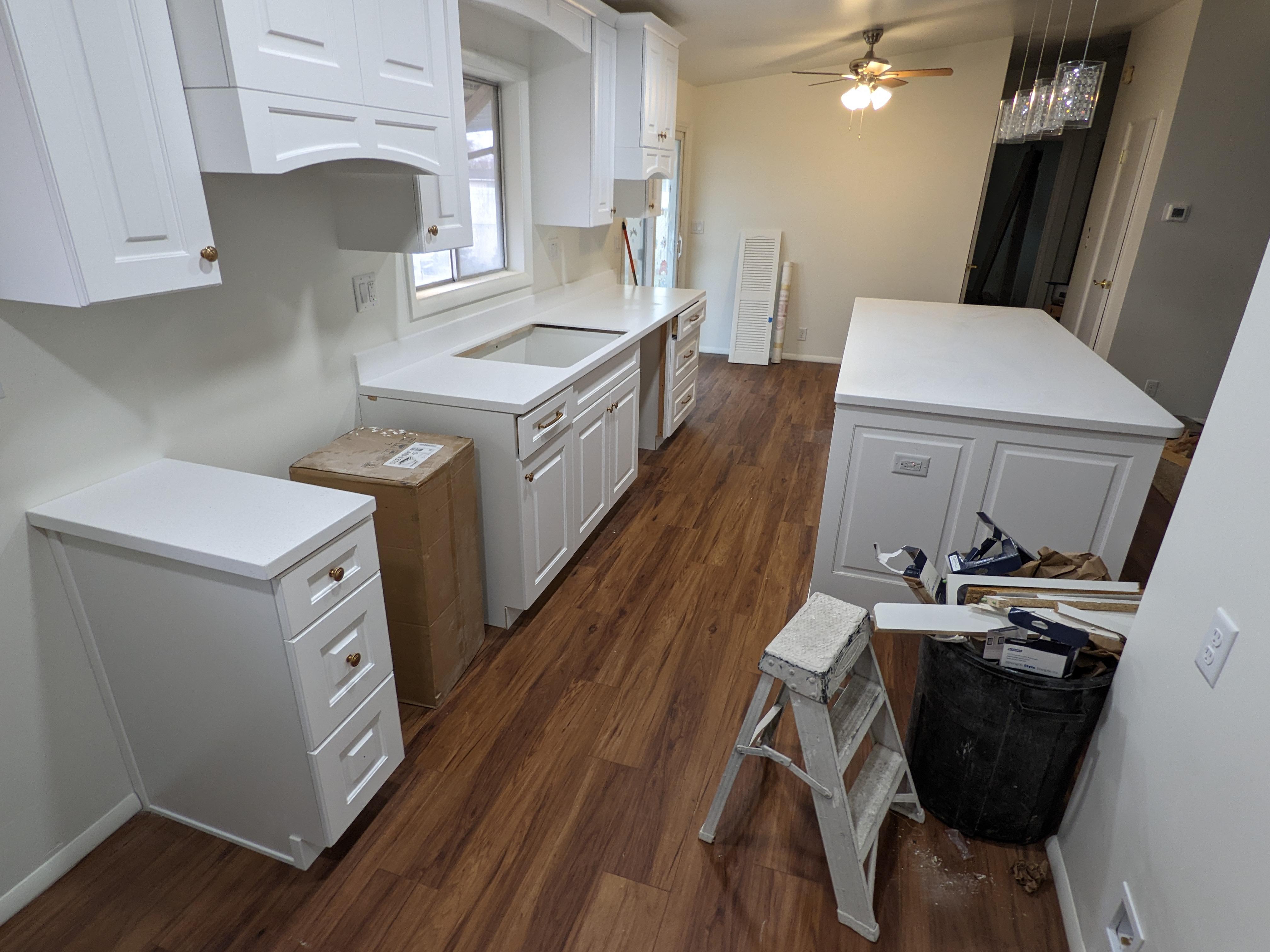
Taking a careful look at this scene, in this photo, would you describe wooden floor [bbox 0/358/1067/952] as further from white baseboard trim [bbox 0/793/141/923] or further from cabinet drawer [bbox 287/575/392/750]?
cabinet drawer [bbox 287/575/392/750]

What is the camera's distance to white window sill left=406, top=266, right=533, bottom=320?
8.79ft

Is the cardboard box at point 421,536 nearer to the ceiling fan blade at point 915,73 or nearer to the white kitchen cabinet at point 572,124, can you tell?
the white kitchen cabinet at point 572,124

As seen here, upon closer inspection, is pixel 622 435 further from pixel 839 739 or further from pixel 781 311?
pixel 781 311

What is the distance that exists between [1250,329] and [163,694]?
7.54ft

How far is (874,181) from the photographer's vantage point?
5.90 meters

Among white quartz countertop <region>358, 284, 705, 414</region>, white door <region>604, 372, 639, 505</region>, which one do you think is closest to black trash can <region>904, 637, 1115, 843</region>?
white quartz countertop <region>358, 284, 705, 414</region>

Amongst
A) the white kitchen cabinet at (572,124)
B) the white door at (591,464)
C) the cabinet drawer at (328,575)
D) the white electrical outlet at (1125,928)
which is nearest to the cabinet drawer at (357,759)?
the cabinet drawer at (328,575)

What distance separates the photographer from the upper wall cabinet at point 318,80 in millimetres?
1345

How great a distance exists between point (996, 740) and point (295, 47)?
87.4 inches

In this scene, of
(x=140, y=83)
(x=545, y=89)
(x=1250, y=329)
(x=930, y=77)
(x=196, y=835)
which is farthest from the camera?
(x=930, y=77)

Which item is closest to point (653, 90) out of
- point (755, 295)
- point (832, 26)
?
point (832, 26)

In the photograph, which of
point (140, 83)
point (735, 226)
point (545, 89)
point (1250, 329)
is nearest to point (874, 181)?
point (735, 226)

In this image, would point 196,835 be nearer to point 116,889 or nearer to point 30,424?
point 116,889

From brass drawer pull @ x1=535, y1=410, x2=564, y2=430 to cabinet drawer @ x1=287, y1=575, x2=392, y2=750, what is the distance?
82 centimetres
